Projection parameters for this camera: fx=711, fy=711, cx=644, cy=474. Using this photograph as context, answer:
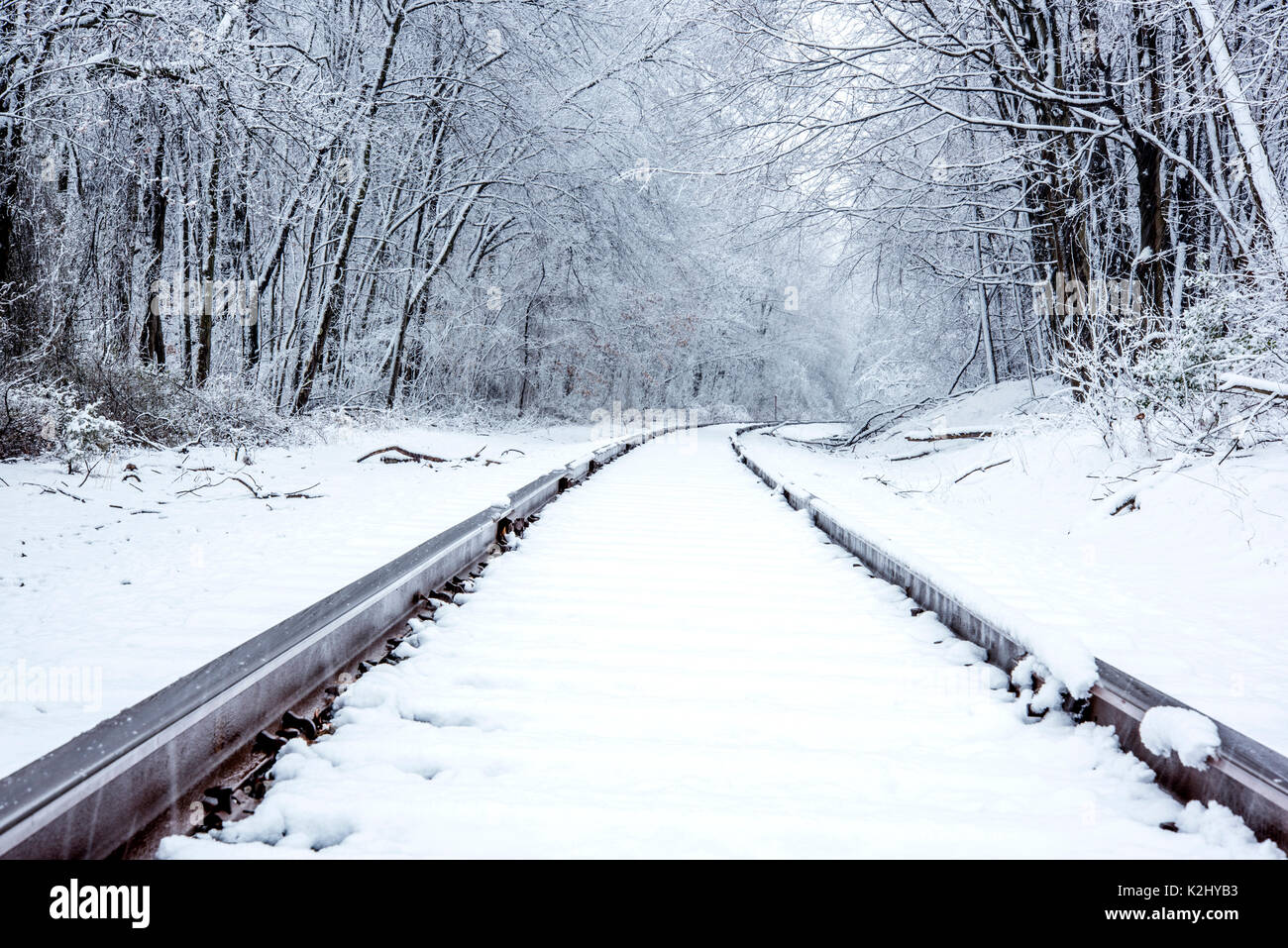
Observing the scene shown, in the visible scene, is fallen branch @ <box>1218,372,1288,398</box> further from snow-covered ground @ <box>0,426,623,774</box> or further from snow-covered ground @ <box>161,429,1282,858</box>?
snow-covered ground @ <box>0,426,623,774</box>

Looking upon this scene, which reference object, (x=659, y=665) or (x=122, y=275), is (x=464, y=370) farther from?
(x=659, y=665)

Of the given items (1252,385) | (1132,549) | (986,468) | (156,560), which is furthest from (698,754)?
(986,468)

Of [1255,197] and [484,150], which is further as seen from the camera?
[484,150]

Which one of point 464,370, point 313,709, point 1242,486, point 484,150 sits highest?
point 484,150

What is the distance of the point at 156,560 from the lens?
3389mm

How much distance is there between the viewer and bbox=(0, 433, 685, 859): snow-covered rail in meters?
1.07

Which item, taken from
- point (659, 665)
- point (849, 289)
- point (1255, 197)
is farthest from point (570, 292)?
point (659, 665)

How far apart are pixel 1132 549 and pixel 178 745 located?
536cm

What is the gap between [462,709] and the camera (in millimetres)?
1853

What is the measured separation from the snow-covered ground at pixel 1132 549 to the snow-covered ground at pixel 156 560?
8.59 ft

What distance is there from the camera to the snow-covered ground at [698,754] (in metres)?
1.33

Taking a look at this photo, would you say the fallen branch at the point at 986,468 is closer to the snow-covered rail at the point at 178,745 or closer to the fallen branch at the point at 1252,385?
the fallen branch at the point at 1252,385
